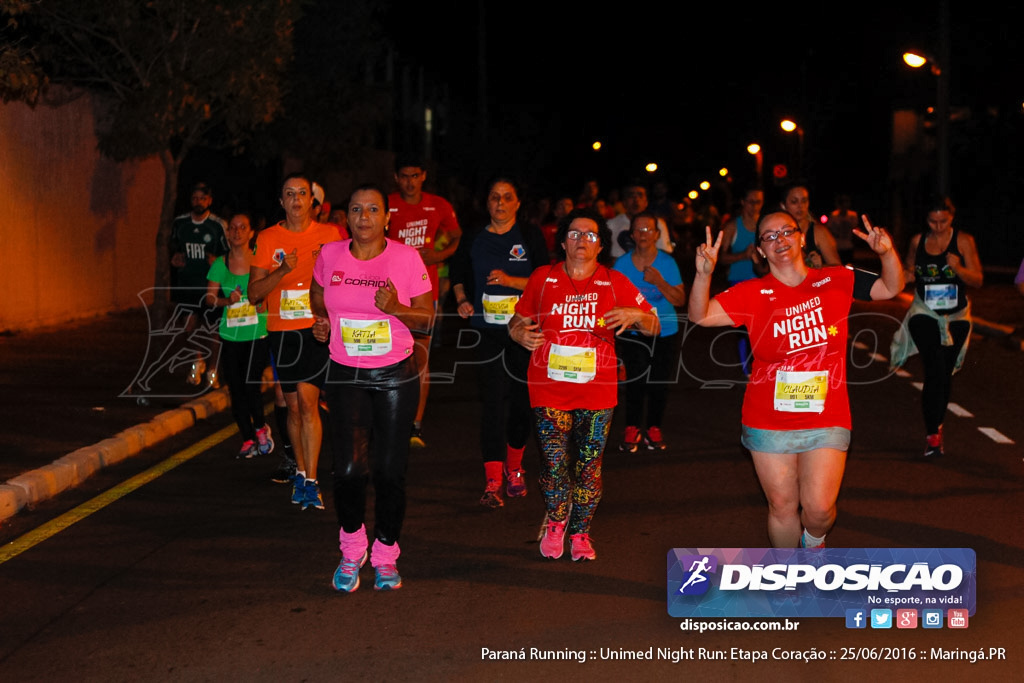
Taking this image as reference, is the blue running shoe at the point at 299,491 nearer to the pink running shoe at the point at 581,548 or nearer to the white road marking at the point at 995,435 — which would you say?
the pink running shoe at the point at 581,548

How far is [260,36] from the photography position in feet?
61.3

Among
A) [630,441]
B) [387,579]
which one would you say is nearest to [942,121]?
[630,441]

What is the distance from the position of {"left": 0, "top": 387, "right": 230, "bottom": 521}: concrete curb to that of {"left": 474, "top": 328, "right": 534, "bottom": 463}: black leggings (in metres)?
2.87

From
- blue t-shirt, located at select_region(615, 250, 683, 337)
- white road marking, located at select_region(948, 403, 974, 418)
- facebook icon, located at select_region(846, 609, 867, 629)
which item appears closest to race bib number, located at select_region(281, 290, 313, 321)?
blue t-shirt, located at select_region(615, 250, 683, 337)

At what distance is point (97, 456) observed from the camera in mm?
9531

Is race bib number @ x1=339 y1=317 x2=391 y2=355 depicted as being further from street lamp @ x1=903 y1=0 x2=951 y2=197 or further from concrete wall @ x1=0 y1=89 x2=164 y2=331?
street lamp @ x1=903 y1=0 x2=951 y2=197

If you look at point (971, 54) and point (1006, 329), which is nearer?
point (1006, 329)

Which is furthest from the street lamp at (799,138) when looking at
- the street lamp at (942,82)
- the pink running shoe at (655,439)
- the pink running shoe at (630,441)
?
the pink running shoe at (630,441)

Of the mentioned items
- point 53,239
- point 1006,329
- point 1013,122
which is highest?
point 1013,122

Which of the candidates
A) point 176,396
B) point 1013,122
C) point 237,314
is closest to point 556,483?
A: point 237,314

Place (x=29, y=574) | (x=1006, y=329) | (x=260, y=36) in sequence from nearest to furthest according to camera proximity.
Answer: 1. (x=29, y=574)
2. (x=260, y=36)
3. (x=1006, y=329)

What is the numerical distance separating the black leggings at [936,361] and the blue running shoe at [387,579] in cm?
501

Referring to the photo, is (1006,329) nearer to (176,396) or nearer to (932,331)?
(932,331)

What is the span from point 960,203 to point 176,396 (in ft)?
119
